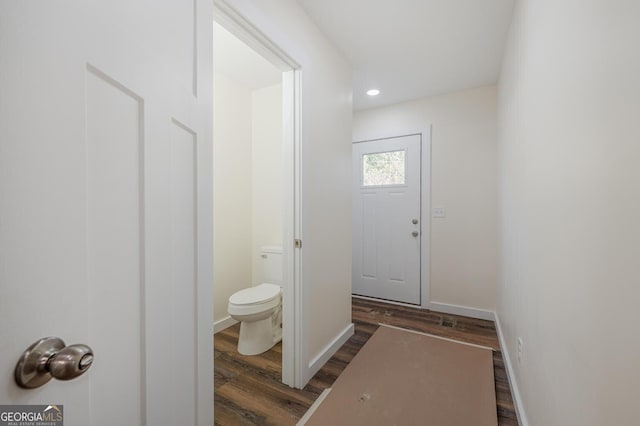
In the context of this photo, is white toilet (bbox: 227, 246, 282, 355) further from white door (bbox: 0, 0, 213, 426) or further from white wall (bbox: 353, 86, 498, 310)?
white wall (bbox: 353, 86, 498, 310)

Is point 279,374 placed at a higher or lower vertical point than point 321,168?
lower

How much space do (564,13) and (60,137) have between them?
4.71ft

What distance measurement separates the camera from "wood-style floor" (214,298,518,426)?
1.49 m

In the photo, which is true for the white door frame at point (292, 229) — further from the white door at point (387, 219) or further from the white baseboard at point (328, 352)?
the white door at point (387, 219)

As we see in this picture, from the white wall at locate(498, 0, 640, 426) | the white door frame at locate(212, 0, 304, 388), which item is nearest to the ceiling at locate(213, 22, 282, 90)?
the white door frame at locate(212, 0, 304, 388)

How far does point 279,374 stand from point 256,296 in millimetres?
593

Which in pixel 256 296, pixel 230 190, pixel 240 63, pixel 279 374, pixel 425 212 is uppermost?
pixel 240 63

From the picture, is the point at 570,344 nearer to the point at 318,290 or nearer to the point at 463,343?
the point at 318,290

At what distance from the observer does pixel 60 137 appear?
19.9 inches

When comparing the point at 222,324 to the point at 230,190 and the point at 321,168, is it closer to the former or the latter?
the point at 230,190

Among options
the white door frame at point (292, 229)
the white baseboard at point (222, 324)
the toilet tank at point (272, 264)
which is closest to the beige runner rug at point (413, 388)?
the white door frame at point (292, 229)

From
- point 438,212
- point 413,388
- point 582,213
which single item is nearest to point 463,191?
point 438,212

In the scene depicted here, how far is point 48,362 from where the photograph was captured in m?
0.47

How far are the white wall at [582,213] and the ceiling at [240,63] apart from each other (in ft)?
6.22
